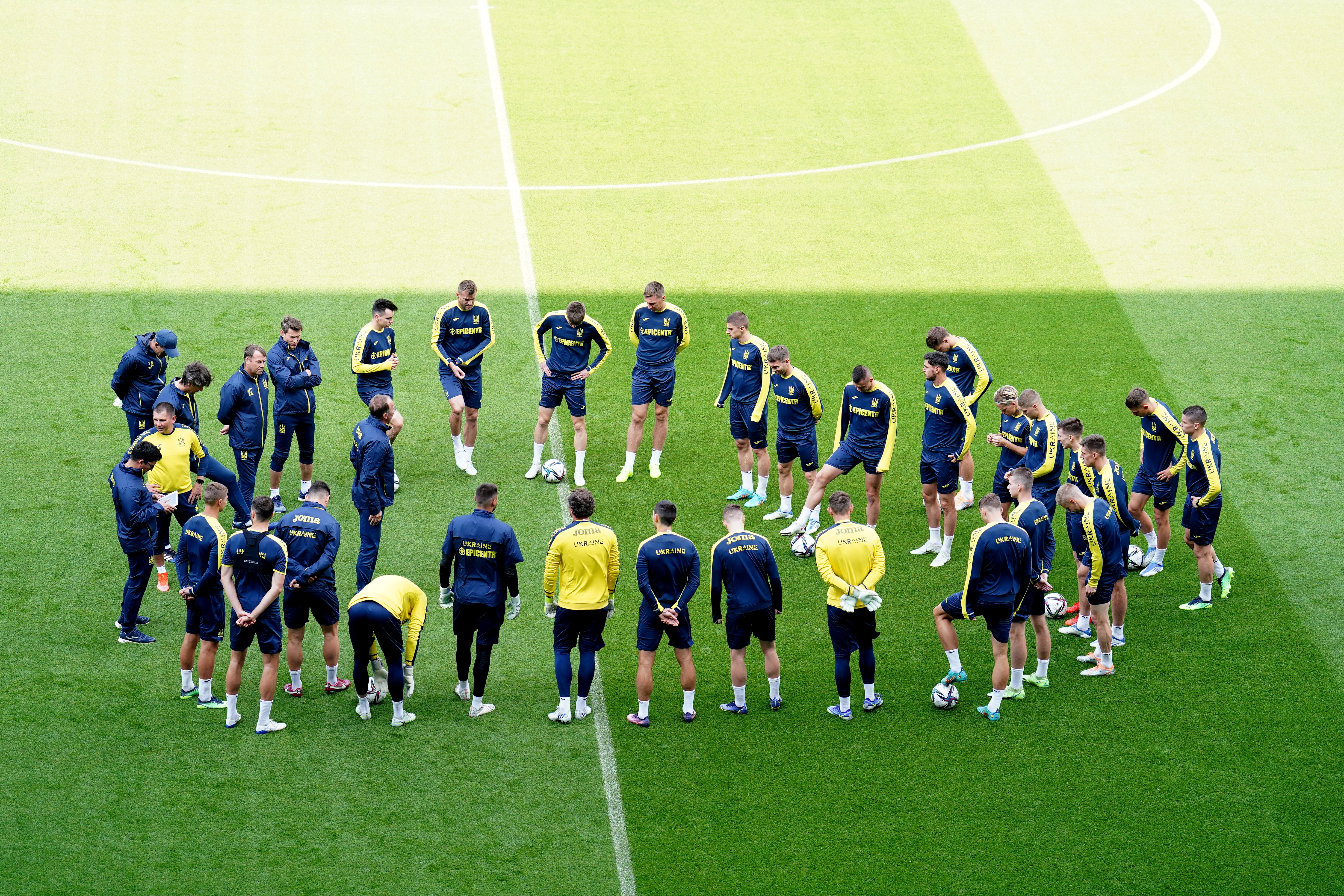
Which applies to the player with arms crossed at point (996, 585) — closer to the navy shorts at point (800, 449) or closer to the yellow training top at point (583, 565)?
the yellow training top at point (583, 565)

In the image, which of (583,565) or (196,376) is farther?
(196,376)

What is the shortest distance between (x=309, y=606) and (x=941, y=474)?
6.92 m

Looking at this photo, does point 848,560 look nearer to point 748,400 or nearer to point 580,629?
point 580,629

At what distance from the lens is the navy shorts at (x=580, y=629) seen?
1209 cm

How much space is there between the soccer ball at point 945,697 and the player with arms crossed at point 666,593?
7.59 feet

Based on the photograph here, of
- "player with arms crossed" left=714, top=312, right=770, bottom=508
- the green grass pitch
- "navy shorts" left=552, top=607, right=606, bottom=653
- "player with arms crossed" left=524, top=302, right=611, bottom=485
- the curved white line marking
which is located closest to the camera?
the green grass pitch

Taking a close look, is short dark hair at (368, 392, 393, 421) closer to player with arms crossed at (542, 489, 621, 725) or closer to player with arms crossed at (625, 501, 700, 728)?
player with arms crossed at (542, 489, 621, 725)

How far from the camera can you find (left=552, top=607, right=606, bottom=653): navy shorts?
12094 mm

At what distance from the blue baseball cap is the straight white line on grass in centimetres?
471

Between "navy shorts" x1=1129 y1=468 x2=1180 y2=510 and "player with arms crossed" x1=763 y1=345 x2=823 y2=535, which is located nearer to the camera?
"navy shorts" x1=1129 y1=468 x2=1180 y2=510

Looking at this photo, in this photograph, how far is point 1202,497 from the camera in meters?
14.0

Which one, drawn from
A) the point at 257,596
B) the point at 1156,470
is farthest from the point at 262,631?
the point at 1156,470

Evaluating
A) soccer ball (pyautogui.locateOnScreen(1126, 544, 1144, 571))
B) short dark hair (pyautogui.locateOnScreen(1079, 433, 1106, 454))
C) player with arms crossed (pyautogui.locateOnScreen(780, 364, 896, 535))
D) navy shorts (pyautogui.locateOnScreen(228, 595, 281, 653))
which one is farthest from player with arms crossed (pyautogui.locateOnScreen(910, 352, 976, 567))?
navy shorts (pyautogui.locateOnScreen(228, 595, 281, 653))

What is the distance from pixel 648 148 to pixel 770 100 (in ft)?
10.1
